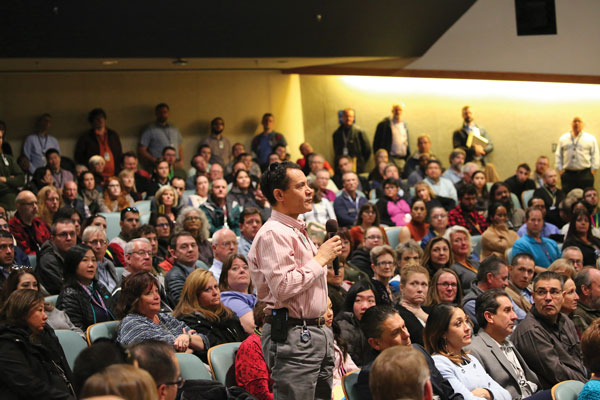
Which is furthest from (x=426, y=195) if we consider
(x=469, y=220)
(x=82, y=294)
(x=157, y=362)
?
(x=157, y=362)

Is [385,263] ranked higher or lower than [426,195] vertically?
lower

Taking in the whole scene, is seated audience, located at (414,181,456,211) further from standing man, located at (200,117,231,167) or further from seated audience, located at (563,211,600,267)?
standing man, located at (200,117,231,167)

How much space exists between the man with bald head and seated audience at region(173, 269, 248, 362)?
82.1 inches

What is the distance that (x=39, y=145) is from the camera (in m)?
8.97

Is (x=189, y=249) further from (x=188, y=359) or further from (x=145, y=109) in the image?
(x=145, y=109)

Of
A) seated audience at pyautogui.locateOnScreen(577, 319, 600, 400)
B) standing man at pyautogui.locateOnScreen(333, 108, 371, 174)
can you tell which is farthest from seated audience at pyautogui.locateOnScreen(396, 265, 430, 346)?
standing man at pyautogui.locateOnScreen(333, 108, 371, 174)

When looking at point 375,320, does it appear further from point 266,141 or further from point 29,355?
point 266,141

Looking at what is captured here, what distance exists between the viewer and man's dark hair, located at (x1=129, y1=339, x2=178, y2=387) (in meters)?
2.36

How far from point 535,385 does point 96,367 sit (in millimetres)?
2528

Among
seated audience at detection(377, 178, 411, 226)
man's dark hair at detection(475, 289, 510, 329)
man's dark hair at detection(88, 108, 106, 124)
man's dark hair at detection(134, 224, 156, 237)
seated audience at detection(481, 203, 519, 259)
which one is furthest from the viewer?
man's dark hair at detection(88, 108, 106, 124)

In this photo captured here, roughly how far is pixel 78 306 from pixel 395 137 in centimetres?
670

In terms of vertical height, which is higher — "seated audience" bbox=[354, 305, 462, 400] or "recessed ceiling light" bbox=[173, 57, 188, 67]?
"recessed ceiling light" bbox=[173, 57, 188, 67]

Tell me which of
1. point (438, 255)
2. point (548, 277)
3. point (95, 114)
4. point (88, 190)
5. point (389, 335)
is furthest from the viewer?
point (95, 114)

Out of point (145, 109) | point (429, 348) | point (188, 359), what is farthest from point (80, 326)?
point (145, 109)
